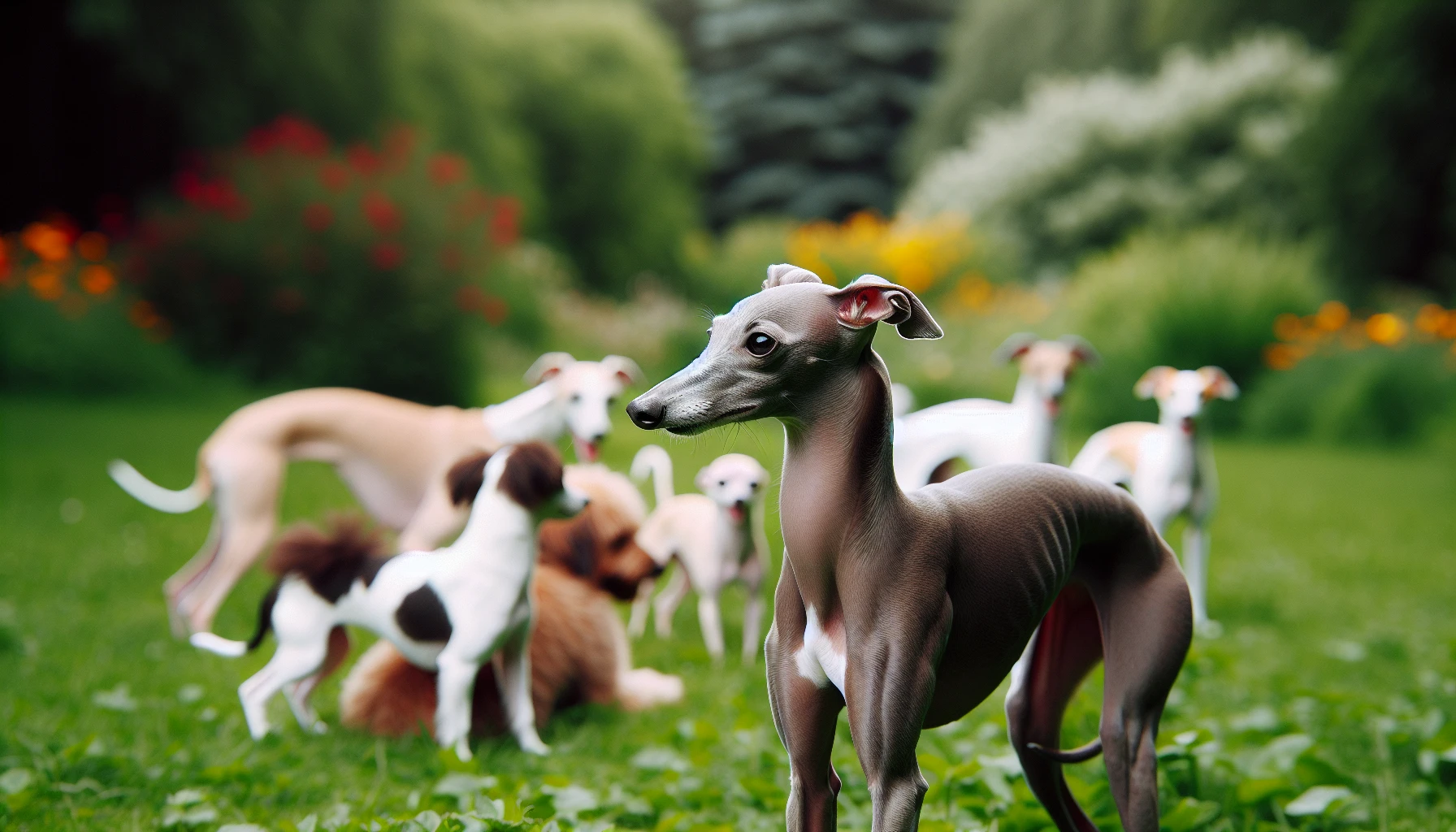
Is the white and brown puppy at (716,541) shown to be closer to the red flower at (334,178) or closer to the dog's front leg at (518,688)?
the dog's front leg at (518,688)

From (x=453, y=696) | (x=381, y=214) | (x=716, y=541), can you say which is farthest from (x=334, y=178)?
(x=453, y=696)

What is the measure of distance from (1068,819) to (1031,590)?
689mm

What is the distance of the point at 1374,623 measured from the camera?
5043 millimetres

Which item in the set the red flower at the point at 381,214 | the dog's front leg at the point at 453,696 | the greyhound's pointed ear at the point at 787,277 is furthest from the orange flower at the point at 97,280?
the greyhound's pointed ear at the point at 787,277

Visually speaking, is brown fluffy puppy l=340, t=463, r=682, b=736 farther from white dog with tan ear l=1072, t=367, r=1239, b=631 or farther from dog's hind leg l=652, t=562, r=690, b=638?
white dog with tan ear l=1072, t=367, r=1239, b=631

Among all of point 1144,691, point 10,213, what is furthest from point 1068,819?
point 10,213

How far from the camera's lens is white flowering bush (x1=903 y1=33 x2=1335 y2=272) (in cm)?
1808

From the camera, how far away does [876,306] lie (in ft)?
5.34

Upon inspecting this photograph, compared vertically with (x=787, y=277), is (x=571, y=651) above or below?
below

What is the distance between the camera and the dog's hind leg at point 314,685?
3383mm

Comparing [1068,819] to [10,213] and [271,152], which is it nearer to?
[271,152]

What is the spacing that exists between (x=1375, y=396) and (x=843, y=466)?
450 inches

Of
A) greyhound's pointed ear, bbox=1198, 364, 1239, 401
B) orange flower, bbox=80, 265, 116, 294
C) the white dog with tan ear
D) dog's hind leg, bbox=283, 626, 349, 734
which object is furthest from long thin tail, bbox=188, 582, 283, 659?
orange flower, bbox=80, 265, 116, 294

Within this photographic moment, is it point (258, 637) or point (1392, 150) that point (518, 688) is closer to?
point (258, 637)
